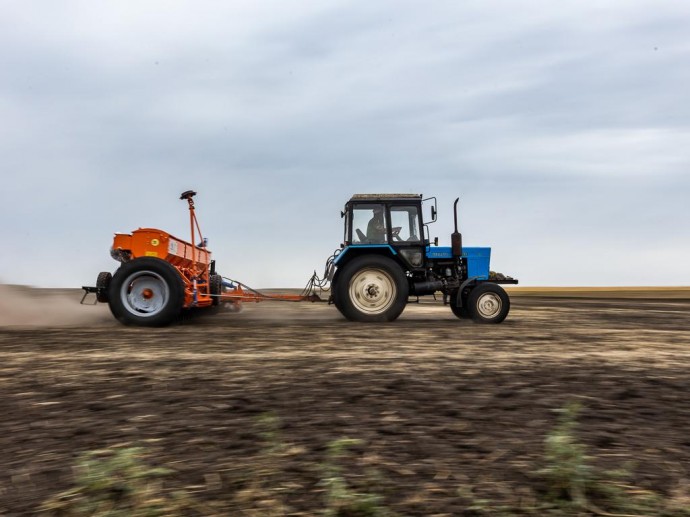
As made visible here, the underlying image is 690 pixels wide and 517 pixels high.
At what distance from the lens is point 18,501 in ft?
7.63

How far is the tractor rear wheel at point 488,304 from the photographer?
10.7m

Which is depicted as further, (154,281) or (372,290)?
(372,290)

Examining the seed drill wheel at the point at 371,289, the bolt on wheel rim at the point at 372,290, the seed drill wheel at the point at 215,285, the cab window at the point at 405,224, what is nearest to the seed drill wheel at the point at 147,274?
the seed drill wheel at the point at 215,285

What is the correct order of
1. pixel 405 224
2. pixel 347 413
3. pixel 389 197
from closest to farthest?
1. pixel 347 413
2. pixel 389 197
3. pixel 405 224

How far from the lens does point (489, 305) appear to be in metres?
10.8

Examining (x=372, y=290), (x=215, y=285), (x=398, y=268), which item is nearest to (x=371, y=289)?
(x=372, y=290)

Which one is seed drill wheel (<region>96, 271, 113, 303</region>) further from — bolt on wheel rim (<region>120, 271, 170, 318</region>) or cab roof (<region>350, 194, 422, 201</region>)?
cab roof (<region>350, 194, 422, 201</region>)

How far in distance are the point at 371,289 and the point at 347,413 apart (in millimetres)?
7282

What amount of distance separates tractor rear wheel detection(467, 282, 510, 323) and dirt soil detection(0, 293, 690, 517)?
11.8ft

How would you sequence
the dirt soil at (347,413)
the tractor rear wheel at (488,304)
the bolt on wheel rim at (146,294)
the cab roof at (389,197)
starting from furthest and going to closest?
1. the cab roof at (389,197)
2. the tractor rear wheel at (488,304)
3. the bolt on wheel rim at (146,294)
4. the dirt soil at (347,413)

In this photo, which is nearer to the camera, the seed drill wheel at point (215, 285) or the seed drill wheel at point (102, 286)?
the seed drill wheel at point (102, 286)

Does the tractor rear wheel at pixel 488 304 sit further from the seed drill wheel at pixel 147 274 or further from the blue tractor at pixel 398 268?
the seed drill wheel at pixel 147 274

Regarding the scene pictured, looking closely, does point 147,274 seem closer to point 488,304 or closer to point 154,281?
point 154,281

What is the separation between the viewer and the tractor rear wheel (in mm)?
10695
